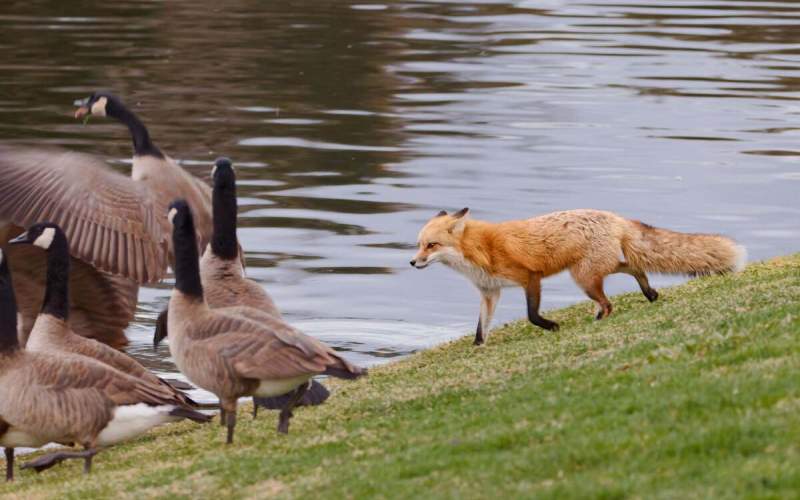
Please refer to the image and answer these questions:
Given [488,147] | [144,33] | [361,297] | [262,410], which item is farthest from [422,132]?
[262,410]

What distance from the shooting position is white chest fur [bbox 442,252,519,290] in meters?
15.0

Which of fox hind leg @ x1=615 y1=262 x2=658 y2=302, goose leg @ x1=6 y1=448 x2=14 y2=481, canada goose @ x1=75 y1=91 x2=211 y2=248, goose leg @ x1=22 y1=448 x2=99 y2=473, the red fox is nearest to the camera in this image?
goose leg @ x1=22 y1=448 x2=99 y2=473

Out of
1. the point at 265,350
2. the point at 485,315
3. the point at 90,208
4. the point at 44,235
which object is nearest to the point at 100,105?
the point at 90,208

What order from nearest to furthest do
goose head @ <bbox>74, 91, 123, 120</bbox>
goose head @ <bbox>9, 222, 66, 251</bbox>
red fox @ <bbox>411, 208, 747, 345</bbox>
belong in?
goose head @ <bbox>9, 222, 66, 251</bbox>
red fox @ <bbox>411, 208, 747, 345</bbox>
goose head @ <bbox>74, 91, 123, 120</bbox>

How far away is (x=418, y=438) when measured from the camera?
9.72 m

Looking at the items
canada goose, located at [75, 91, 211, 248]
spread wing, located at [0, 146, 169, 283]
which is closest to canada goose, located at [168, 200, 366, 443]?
spread wing, located at [0, 146, 169, 283]

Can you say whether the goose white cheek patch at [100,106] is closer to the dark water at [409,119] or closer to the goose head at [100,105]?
the goose head at [100,105]

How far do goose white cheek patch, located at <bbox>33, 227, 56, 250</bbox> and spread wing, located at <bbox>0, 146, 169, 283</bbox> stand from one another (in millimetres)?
1594

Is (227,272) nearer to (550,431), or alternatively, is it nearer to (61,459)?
(61,459)

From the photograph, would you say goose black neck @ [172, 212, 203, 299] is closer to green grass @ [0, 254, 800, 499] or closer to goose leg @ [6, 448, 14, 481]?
green grass @ [0, 254, 800, 499]

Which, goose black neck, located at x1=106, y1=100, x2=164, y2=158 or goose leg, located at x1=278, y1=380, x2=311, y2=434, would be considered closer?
goose leg, located at x1=278, y1=380, x2=311, y2=434

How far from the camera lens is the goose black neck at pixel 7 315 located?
11.1 m

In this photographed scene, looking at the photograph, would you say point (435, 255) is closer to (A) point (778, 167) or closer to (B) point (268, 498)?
(B) point (268, 498)

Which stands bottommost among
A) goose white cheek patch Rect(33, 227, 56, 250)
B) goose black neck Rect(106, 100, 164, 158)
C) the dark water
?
the dark water
